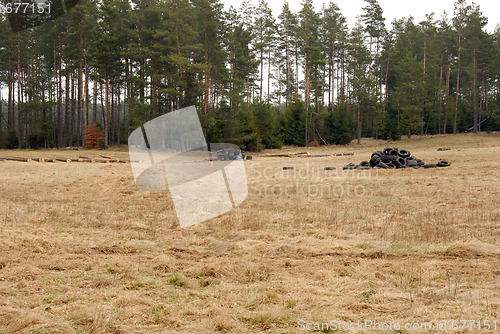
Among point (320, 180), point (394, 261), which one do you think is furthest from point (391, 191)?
point (394, 261)

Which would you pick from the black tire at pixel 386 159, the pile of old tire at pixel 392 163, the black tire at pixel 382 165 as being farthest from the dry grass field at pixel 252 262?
the black tire at pixel 386 159

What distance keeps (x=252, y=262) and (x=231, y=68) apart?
44.1 metres

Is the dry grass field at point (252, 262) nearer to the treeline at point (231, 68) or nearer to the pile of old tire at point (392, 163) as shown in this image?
the pile of old tire at point (392, 163)

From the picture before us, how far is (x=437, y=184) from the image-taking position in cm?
1325

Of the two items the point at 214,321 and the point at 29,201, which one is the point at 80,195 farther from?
the point at 214,321

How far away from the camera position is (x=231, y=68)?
4778cm

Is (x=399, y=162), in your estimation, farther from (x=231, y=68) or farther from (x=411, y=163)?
(x=231, y=68)

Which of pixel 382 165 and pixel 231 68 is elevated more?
pixel 231 68

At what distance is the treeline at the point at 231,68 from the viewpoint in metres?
35.8

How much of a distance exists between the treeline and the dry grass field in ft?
74.0

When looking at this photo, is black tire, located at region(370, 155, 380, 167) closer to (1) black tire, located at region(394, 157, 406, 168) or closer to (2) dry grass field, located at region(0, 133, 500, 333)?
(1) black tire, located at region(394, 157, 406, 168)

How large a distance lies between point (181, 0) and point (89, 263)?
32211 millimetres

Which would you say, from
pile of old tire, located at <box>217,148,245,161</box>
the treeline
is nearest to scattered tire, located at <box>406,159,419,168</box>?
pile of old tire, located at <box>217,148,245,161</box>

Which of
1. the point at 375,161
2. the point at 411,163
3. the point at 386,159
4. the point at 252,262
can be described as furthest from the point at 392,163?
the point at 252,262
